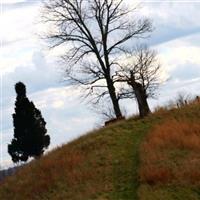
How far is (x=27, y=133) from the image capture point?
50406mm

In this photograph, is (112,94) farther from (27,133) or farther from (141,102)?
(27,133)

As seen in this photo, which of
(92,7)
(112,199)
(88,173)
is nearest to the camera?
(112,199)

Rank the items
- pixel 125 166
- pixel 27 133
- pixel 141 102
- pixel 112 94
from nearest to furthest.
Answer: pixel 125 166 → pixel 141 102 → pixel 112 94 → pixel 27 133

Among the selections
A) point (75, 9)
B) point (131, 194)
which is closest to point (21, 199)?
point (131, 194)

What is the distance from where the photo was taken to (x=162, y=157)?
24.5 m

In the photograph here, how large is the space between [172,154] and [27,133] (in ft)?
88.2

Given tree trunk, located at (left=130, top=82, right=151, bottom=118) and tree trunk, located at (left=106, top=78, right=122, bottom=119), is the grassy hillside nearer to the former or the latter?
tree trunk, located at (left=130, top=82, right=151, bottom=118)

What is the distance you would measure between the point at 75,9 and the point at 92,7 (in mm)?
1178

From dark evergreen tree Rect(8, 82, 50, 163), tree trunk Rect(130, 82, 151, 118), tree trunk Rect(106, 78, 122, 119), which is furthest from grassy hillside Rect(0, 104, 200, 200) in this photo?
dark evergreen tree Rect(8, 82, 50, 163)

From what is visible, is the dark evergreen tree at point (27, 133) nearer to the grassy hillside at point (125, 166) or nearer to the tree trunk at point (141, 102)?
the tree trunk at point (141, 102)

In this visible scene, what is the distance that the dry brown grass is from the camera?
72.8 feet

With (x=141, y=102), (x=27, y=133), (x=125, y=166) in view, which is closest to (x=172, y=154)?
(x=125, y=166)

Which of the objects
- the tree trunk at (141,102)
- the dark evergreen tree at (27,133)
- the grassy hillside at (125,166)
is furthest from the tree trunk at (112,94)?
the dark evergreen tree at (27,133)

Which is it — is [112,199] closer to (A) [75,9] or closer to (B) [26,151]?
(A) [75,9]
